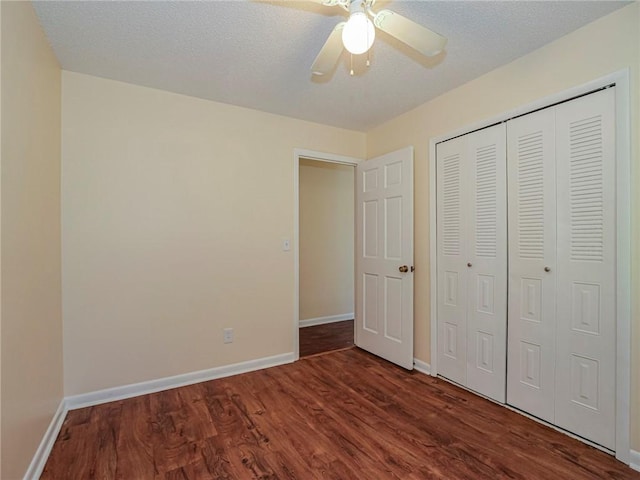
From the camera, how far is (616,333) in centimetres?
163

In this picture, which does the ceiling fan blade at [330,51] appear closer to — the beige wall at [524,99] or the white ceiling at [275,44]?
the white ceiling at [275,44]

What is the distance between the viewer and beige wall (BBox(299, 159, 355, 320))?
4.51 meters

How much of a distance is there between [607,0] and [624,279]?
1437 mm

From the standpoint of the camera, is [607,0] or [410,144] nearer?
[607,0]

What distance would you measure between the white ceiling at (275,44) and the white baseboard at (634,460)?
2.32 metres

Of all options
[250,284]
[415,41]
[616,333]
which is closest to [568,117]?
[415,41]

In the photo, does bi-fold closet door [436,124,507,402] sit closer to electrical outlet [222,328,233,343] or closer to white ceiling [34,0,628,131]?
white ceiling [34,0,628,131]

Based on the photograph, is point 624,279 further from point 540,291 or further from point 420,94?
point 420,94

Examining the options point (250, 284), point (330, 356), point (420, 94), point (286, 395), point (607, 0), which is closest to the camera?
point (607, 0)

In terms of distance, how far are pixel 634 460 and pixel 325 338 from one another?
274 cm

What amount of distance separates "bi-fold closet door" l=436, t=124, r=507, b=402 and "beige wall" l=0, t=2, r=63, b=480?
8.92 feet

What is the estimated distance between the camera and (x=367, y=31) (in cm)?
131

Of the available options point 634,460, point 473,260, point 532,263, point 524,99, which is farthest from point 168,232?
point 634,460

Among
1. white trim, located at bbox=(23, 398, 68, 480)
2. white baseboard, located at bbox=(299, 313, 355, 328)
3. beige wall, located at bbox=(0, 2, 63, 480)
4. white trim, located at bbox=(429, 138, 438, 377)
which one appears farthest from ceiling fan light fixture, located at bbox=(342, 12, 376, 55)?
white baseboard, located at bbox=(299, 313, 355, 328)
